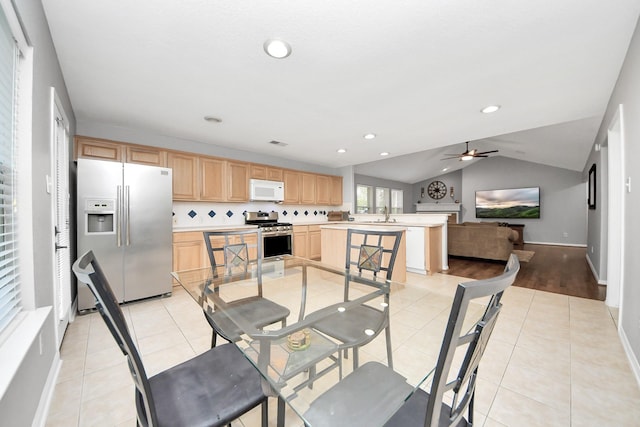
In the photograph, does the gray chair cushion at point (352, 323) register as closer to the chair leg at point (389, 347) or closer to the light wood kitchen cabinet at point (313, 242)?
the chair leg at point (389, 347)

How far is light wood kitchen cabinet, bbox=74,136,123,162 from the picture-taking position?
304cm

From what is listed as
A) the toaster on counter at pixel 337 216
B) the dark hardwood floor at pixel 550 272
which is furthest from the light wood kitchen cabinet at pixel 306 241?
the dark hardwood floor at pixel 550 272

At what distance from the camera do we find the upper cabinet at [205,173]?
3229 millimetres

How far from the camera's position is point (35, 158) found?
1.44 m

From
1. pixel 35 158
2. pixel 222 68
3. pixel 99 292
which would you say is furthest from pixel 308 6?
pixel 35 158

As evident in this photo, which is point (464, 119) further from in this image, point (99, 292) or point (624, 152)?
point (99, 292)

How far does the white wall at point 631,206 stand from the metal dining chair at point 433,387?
5.81ft

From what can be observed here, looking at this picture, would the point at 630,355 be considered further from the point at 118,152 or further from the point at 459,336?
the point at 118,152

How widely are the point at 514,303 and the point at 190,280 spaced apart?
353cm

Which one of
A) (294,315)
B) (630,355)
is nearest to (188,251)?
(294,315)

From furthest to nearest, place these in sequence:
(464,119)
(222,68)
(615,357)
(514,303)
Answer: (464,119) → (514,303) → (222,68) → (615,357)

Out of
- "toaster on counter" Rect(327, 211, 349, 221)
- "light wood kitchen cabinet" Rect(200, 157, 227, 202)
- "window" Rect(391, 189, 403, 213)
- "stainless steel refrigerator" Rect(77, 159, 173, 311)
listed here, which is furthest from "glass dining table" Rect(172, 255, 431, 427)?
"window" Rect(391, 189, 403, 213)

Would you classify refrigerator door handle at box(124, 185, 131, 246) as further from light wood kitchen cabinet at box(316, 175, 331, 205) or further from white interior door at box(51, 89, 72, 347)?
light wood kitchen cabinet at box(316, 175, 331, 205)

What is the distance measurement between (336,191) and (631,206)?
4896 mm
